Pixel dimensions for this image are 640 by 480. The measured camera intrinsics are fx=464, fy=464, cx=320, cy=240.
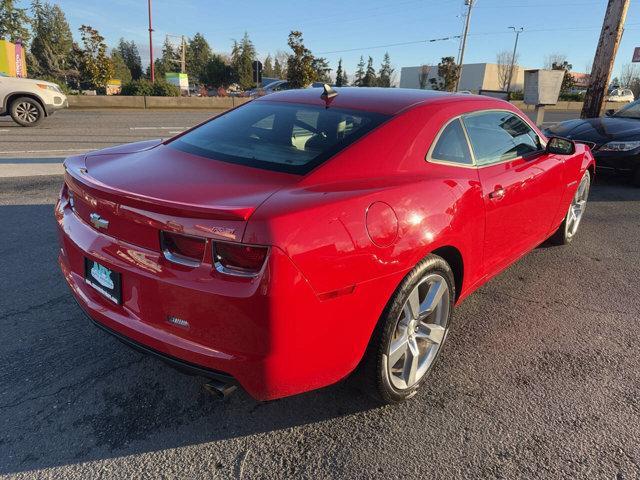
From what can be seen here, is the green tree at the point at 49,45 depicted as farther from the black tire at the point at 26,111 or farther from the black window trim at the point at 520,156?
the black window trim at the point at 520,156

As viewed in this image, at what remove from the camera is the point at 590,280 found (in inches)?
160

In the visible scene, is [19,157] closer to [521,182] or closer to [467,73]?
[521,182]

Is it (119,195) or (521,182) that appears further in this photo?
(521,182)

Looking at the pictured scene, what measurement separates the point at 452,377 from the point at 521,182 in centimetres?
144

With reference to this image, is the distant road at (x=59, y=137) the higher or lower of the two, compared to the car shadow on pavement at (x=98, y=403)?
higher

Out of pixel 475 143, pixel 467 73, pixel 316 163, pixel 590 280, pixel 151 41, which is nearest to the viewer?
pixel 316 163

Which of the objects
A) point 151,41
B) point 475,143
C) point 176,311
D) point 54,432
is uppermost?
point 151,41

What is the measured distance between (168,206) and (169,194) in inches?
4.1

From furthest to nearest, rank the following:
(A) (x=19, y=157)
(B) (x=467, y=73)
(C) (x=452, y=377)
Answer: (B) (x=467, y=73)
(A) (x=19, y=157)
(C) (x=452, y=377)

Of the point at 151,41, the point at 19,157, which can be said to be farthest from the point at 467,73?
the point at 19,157

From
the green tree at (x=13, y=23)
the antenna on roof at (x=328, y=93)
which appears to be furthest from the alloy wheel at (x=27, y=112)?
the green tree at (x=13, y=23)

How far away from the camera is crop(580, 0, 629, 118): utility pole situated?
9992mm

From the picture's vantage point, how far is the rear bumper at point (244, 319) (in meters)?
1.74

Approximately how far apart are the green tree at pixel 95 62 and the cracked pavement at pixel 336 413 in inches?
1286
